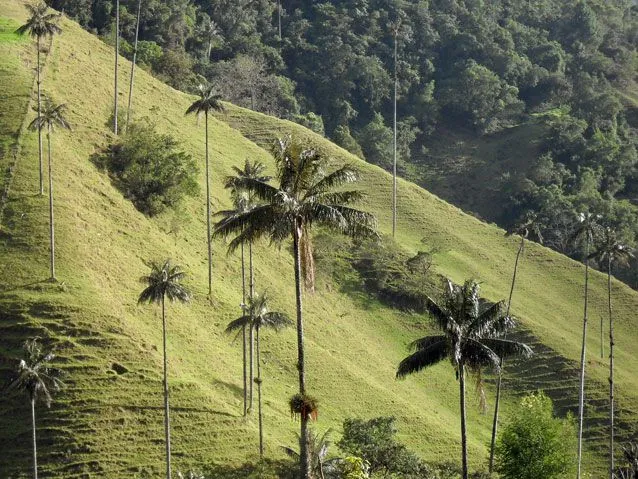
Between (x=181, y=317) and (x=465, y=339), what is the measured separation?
34.9 meters

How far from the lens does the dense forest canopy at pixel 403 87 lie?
161125mm

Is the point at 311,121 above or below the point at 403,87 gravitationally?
below

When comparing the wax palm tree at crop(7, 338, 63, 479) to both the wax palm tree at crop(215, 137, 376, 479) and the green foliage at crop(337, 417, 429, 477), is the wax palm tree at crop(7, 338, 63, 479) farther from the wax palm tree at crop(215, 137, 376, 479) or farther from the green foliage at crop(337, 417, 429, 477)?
the wax palm tree at crop(215, 137, 376, 479)

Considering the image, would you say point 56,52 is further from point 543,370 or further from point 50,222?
point 543,370

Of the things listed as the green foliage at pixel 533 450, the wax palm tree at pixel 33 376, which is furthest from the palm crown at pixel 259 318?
the green foliage at pixel 533 450

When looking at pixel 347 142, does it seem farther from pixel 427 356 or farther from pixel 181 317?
pixel 427 356

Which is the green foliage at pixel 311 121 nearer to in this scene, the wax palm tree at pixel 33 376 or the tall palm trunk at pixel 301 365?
the wax palm tree at pixel 33 376

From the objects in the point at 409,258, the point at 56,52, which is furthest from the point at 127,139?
the point at 409,258

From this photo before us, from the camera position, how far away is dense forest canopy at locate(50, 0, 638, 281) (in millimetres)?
161125

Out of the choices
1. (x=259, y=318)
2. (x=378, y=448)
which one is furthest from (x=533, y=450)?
(x=259, y=318)

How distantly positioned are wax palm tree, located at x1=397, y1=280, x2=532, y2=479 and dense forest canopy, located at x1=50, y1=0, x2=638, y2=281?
4110 inches

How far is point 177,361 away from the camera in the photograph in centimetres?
6706

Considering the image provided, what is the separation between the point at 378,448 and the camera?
60.7 m

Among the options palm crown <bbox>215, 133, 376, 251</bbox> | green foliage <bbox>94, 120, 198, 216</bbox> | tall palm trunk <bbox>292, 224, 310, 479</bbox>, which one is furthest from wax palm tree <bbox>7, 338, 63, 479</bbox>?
green foliage <bbox>94, 120, 198, 216</bbox>
